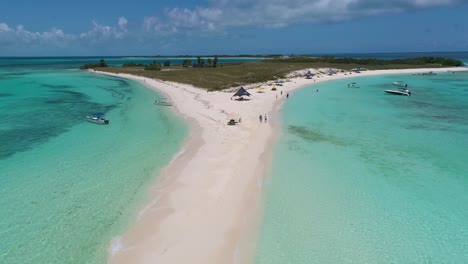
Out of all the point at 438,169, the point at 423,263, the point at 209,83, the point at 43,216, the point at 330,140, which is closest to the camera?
the point at 423,263

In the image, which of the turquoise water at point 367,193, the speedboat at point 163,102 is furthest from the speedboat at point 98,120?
the turquoise water at point 367,193

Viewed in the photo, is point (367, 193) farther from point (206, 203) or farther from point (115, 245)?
point (115, 245)

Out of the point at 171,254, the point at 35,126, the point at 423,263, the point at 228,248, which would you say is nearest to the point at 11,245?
the point at 171,254

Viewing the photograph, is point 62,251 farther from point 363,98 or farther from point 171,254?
point 363,98

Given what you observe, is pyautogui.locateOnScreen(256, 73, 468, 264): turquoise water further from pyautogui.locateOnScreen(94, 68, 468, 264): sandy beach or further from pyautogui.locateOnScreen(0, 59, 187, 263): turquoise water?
pyautogui.locateOnScreen(0, 59, 187, 263): turquoise water

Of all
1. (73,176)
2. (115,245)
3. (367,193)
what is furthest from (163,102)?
(115,245)

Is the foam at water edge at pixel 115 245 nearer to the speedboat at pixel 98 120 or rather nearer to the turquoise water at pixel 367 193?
the turquoise water at pixel 367 193
